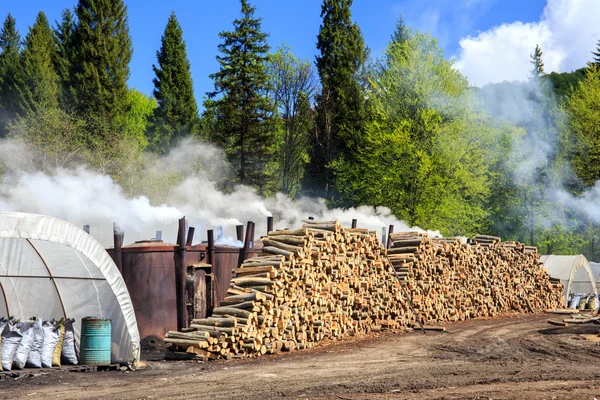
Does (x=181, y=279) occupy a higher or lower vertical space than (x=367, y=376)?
higher

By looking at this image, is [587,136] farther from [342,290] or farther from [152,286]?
[152,286]

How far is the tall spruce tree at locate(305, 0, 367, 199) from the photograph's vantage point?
51.3 meters

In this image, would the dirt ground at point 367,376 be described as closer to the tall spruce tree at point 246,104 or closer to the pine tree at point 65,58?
the tall spruce tree at point 246,104

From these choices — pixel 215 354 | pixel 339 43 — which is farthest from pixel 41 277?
pixel 339 43

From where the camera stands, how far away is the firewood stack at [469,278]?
75.0 feet

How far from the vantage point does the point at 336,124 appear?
170 ft

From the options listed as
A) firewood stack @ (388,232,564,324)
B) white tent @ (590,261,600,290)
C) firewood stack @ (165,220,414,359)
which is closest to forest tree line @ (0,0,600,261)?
white tent @ (590,261,600,290)

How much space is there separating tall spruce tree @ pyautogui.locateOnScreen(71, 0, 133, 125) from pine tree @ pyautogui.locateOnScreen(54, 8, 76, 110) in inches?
23.8

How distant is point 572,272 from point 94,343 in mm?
26401

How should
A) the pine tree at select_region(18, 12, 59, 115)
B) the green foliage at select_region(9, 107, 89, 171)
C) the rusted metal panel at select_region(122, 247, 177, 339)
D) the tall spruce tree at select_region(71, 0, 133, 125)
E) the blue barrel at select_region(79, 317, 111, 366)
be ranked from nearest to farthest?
the blue barrel at select_region(79, 317, 111, 366)
the rusted metal panel at select_region(122, 247, 177, 339)
the green foliage at select_region(9, 107, 89, 171)
the pine tree at select_region(18, 12, 59, 115)
the tall spruce tree at select_region(71, 0, 133, 125)

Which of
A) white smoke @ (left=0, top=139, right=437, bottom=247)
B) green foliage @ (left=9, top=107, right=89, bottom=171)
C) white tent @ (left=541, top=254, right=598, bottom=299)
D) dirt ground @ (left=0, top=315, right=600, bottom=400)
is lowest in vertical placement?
dirt ground @ (left=0, top=315, right=600, bottom=400)

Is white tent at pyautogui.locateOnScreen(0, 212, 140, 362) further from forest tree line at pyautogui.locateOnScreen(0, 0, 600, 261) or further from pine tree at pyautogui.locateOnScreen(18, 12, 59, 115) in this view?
pine tree at pyautogui.locateOnScreen(18, 12, 59, 115)

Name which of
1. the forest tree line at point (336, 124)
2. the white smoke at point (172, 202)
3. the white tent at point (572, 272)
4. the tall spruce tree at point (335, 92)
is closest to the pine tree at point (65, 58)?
the forest tree line at point (336, 124)

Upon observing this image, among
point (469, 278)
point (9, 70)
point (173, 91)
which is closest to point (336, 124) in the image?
point (173, 91)
